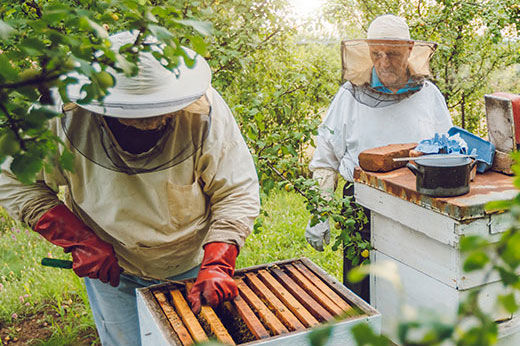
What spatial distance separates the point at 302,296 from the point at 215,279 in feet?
1.01

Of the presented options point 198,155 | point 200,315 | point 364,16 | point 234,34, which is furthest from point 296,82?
point 364,16

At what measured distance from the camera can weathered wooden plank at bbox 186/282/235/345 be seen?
1492 mm

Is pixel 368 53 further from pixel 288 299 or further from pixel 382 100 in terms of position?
pixel 288 299

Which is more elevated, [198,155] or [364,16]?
[364,16]

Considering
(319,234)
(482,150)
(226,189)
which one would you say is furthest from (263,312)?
(319,234)

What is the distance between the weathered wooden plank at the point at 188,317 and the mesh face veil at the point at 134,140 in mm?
474

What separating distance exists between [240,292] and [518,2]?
3065 millimetres

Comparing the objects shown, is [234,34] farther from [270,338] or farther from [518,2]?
[270,338]

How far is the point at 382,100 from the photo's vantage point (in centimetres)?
285

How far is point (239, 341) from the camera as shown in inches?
64.6

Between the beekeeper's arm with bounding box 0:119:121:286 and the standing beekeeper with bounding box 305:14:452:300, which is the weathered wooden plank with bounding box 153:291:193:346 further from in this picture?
the standing beekeeper with bounding box 305:14:452:300

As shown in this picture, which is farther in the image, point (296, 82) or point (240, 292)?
Answer: point (296, 82)

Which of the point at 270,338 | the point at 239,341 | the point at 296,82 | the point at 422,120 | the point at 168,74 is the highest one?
the point at 168,74

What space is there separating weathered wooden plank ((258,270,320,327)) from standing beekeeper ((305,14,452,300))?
877 millimetres
